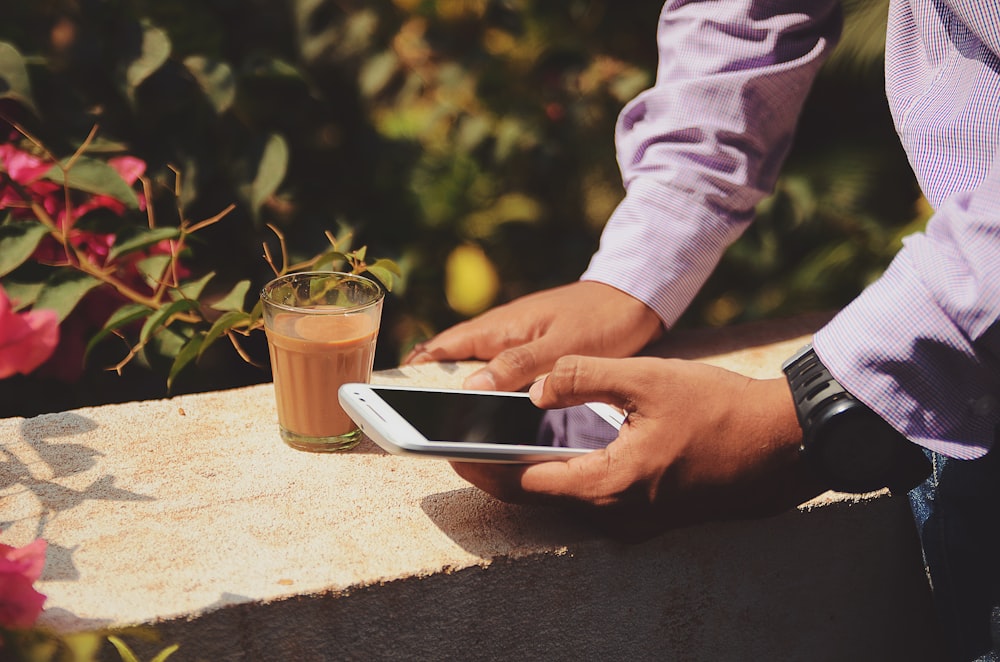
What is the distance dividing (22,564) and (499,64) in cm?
196

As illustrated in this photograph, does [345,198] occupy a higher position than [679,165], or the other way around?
[679,165]

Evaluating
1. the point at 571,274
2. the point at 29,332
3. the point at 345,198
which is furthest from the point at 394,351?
the point at 29,332

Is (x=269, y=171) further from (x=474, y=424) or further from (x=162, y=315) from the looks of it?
(x=474, y=424)

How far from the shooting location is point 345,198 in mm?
1887

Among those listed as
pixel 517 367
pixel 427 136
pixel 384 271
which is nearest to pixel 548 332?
pixel 517 367

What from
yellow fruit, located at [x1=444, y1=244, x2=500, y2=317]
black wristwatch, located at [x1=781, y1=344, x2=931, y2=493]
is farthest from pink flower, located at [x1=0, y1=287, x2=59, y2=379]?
yellow fruit, located at [x1=444, y1=244, x2=500, y2=317]

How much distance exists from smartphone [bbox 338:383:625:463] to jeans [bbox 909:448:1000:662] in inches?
15.8

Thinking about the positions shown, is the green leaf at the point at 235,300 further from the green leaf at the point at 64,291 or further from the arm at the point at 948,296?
the arm at the point at 948,296

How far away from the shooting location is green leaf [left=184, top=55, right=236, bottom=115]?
1.62 m

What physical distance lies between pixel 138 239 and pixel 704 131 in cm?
85

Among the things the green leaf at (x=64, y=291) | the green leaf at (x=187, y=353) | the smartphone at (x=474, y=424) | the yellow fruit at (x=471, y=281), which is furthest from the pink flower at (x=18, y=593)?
the yellow fruit at (x=471, y=281)

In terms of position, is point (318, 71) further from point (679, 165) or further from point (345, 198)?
point (679, 165)

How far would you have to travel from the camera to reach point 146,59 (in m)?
1.58

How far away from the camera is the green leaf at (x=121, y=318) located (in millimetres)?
1323
